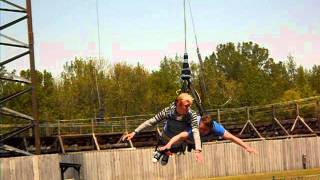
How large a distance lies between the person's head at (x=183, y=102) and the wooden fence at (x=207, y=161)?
70.9 ft

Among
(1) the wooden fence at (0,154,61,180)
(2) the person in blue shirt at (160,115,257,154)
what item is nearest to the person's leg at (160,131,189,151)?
(2) the person in blue shirt at (160,115,257,154)

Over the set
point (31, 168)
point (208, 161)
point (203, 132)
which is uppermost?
point (203, 132)

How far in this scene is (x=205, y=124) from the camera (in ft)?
34.2

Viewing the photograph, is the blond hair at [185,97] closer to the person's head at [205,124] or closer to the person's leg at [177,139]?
the person's head at [205,124]

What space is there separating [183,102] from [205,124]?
2.50 ft

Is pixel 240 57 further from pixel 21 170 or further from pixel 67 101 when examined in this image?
pixel 21 170

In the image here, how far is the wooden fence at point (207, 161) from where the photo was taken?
3334 centimetres

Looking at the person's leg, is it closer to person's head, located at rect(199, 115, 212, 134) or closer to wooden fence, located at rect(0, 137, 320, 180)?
person's head, located at rect(199, 115, 212, 134)

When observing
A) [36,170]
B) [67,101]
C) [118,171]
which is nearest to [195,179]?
[118,171]

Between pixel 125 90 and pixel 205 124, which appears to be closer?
pixel 205 124

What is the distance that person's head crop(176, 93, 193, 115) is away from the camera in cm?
984

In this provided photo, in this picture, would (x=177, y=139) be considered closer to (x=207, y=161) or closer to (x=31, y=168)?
(x=31, y=168)

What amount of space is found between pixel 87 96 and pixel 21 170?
46.1m

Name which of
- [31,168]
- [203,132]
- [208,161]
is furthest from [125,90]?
[203,132]
